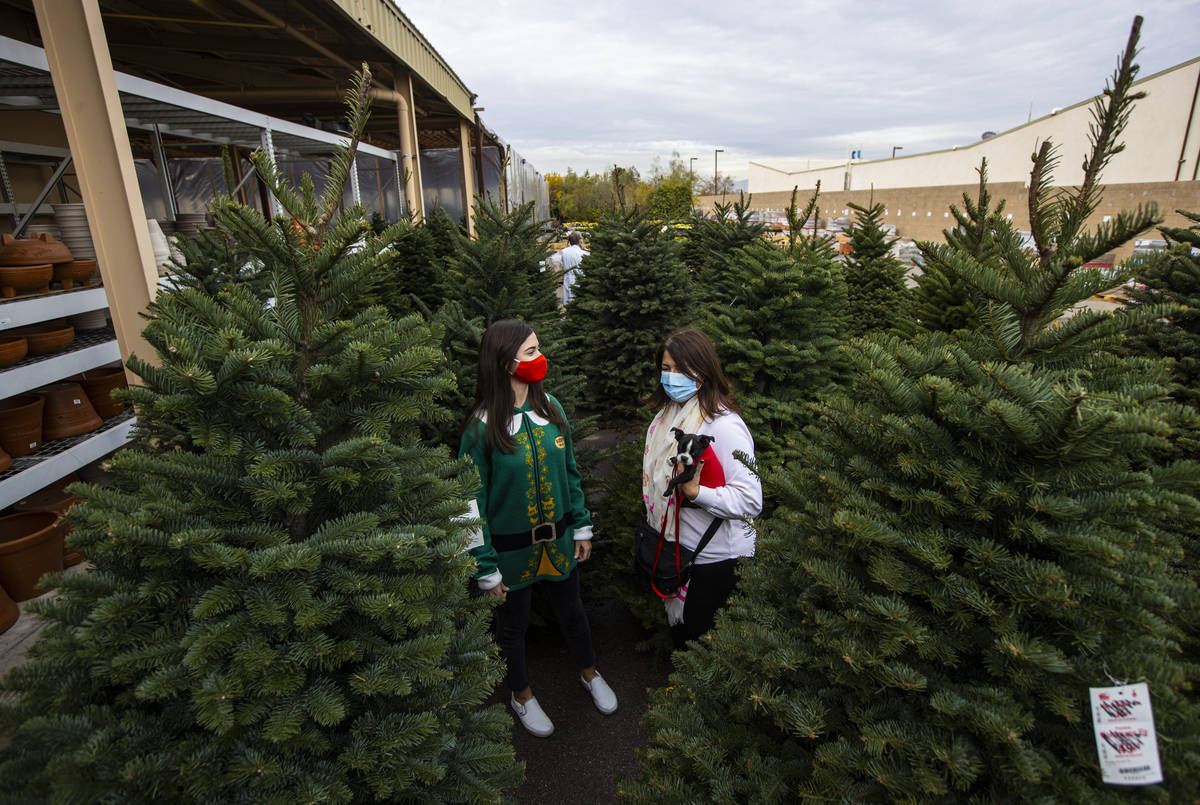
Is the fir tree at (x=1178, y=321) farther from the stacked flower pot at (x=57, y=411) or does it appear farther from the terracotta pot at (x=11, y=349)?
the terracotta pot at (x=11, y=349)

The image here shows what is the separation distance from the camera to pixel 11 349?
3.77 m

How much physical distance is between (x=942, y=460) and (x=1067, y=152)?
43521mm

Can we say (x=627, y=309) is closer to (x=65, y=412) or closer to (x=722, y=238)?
(x=722, y=238)

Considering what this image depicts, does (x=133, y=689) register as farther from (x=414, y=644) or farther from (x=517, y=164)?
(x=517, y=164)

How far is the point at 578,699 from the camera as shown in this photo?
3676 mm

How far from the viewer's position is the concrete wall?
25406mm

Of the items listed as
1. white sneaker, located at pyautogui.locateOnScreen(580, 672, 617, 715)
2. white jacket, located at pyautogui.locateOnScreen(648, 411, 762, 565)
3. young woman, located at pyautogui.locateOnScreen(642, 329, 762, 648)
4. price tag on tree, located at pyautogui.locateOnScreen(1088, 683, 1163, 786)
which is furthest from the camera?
white sneaker, located at pyautogui.locateOnScreen(580, 672, 617, 715)

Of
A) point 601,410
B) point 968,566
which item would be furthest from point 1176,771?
point 601,410

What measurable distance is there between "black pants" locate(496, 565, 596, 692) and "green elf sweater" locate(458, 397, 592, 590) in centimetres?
14

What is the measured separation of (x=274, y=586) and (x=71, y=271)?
4.74 metres

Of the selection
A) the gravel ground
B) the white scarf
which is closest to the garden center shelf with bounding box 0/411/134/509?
the gravel ground

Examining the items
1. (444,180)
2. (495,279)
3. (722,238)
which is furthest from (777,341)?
(444,180)

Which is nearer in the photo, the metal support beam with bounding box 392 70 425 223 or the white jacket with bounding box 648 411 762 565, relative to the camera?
the white jacket with bounding box 648 411 762 565

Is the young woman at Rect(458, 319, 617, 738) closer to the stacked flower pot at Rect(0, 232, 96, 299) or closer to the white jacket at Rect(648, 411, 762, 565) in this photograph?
the white jacket at Rect(648, 411, 762, 565)
